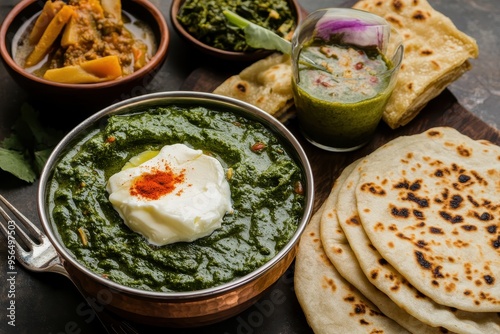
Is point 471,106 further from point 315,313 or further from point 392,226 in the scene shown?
point 315,313

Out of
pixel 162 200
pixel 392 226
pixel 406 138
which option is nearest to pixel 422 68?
pixel 406 138

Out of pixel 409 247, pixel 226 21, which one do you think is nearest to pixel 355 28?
pixel 226 21

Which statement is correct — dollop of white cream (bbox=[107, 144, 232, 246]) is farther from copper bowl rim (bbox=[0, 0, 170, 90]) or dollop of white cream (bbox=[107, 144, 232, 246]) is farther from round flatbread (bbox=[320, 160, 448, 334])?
copper bowl rim (bbox=[0, 0, 170, 90])

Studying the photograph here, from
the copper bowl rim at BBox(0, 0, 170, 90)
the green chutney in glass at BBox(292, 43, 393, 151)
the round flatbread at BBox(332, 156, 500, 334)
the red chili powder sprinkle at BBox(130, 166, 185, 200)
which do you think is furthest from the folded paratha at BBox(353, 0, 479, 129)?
the red chili powder sprinkle at BBox(130, 166, 185, 200)

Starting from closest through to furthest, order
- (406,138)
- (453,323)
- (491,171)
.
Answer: (453,323)
(491,171)
(406,138)

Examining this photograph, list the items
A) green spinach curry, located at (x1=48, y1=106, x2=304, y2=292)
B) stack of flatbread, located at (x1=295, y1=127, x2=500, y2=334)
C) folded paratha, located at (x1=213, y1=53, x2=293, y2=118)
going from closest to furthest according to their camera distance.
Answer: green spinach curry, located at (x1=48, y1=106, x2=304, y2=292), stack of flatbread, located at (x1=295, y1=127, x2=500, y2=334), folded paratha, located at (x1=213, y1=53, x2=293, y2=118)

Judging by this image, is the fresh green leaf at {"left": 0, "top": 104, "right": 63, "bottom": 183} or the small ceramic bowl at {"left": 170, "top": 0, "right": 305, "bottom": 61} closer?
the fresh green leaf at {"left": 0, "top": 104, "right": 63, "bottom": 183}

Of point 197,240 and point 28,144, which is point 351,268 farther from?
point 28,144
